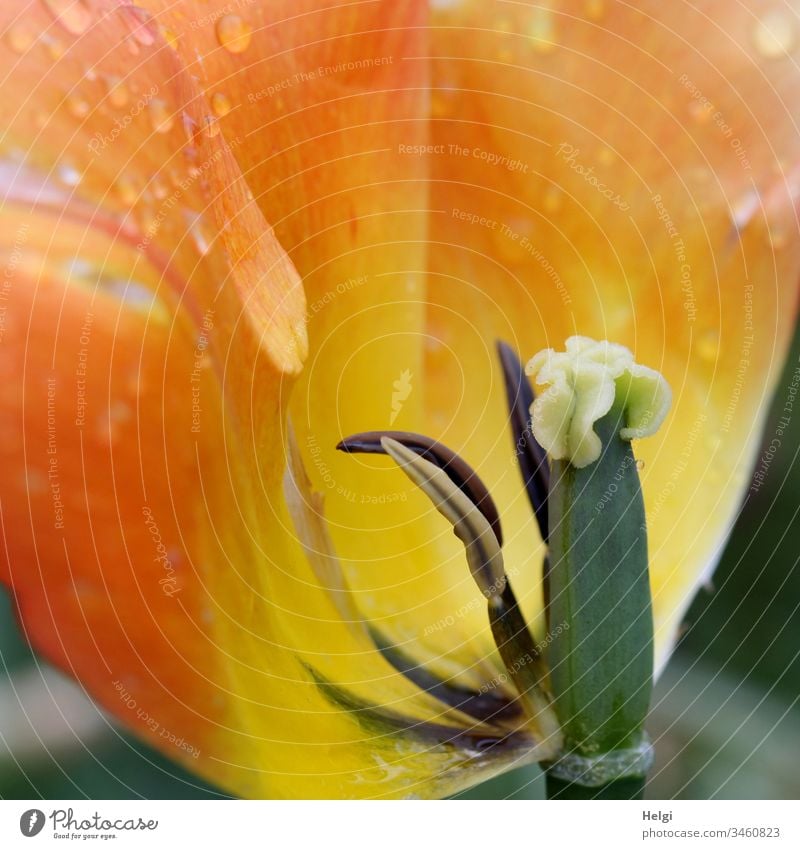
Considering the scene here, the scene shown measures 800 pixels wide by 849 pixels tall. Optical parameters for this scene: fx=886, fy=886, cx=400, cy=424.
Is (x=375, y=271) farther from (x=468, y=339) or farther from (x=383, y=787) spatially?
(x=383, y=787)

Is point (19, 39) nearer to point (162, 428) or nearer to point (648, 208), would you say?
point (162, 428)

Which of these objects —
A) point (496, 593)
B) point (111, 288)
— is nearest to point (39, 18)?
point (111, 288)

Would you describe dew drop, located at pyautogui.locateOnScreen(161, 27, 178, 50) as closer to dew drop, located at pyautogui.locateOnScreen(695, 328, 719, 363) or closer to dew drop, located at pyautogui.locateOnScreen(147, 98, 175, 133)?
dew drop, located at pyautogui.locateOnScreen(147, 98, 175, 133)

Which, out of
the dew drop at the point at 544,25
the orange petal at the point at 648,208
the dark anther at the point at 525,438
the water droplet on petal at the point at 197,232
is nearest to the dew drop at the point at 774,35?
the orange petal at the point at 648,208

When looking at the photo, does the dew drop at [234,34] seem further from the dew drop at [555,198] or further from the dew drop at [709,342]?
the dew drop at [709,342]

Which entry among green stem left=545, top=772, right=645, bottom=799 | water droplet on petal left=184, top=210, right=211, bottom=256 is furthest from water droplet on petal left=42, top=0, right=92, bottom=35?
green stem left=545, top=772, right=645, bottom=799

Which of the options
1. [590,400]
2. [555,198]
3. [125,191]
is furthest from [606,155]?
[125,191]

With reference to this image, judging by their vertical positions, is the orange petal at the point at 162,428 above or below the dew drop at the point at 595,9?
below
